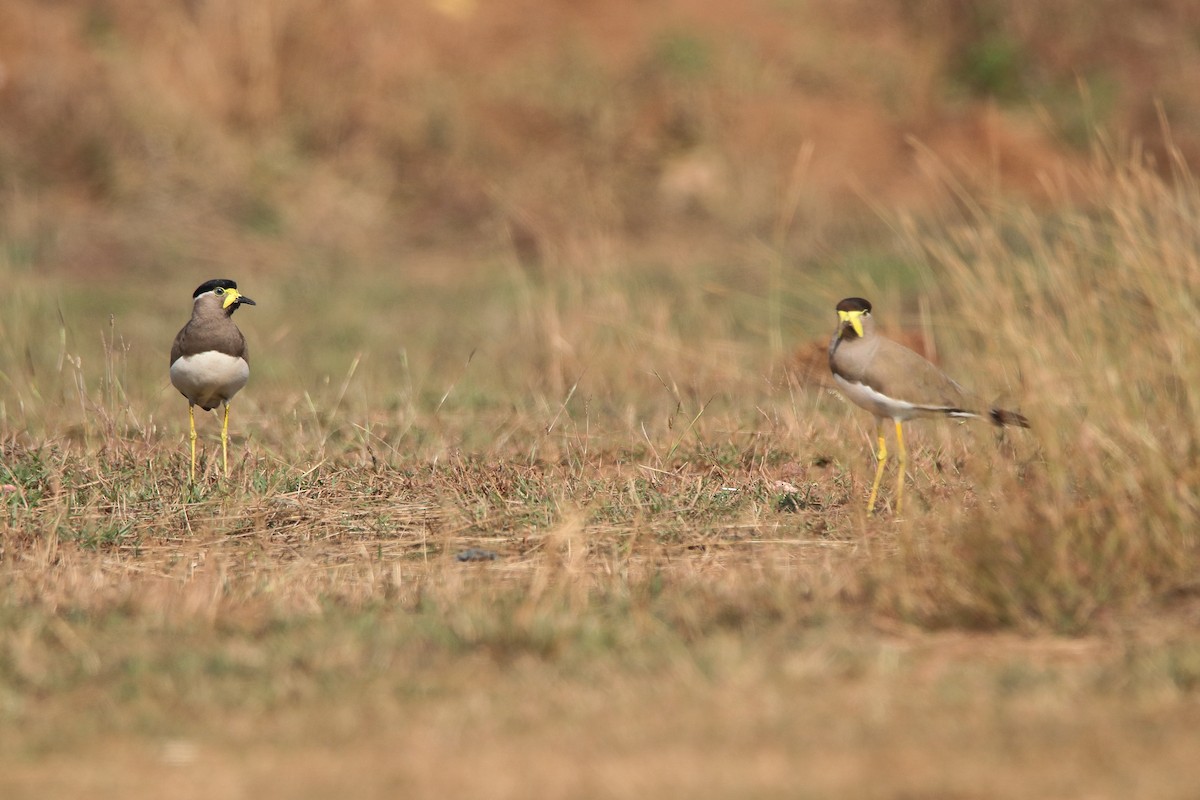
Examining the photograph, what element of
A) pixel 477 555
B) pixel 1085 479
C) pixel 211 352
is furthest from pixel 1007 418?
pixel 211 352

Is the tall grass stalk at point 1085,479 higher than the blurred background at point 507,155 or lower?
lower

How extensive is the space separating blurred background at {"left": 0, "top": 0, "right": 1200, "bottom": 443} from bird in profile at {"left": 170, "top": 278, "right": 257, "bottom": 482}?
2515mm

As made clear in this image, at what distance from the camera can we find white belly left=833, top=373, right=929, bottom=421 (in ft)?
17.6

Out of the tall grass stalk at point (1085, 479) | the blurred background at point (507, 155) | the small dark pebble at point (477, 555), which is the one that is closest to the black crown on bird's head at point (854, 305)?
the tall grass stalk at point (1085, 479)

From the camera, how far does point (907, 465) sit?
6.27 m

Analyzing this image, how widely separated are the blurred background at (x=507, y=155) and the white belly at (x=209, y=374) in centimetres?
252

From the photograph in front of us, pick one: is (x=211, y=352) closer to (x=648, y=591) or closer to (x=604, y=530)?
(x=604, y=530)

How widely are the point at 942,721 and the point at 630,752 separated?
28.0 inches

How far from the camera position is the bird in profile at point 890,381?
536 centimetres

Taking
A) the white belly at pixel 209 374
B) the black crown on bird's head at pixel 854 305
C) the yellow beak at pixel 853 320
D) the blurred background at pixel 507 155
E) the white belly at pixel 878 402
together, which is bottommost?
the white belly at pixel 878 402

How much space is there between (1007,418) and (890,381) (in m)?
0.42

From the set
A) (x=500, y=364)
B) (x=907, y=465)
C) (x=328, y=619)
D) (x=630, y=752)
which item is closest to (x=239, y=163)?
(x=500, y=364)

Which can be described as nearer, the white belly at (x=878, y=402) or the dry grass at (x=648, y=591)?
the dry grass at (x=648, y=591)

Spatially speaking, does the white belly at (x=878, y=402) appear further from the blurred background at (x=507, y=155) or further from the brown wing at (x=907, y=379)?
the blurred background at (x=507, y=155)
